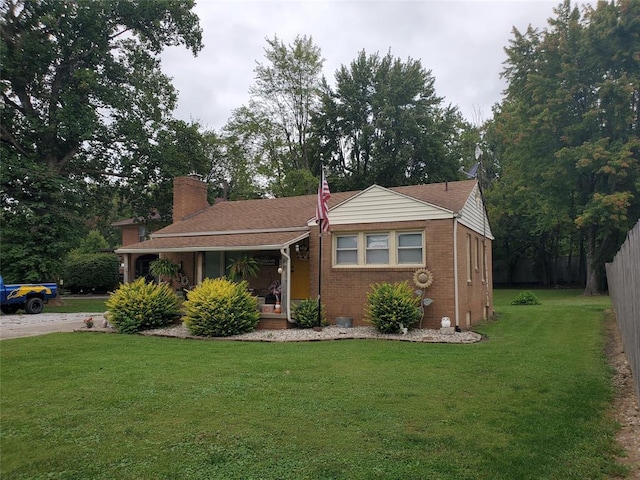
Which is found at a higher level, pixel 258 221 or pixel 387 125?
pixel 387 125

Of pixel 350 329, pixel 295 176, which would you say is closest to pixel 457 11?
pixel 350 329

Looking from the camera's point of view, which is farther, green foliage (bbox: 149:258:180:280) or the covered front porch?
green foliage (bbox: 149:258:180:280)

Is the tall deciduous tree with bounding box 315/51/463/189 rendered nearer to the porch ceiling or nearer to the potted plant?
the porch ceiling

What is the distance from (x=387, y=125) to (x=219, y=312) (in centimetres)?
2461

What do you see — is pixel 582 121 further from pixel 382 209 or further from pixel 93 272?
pixel 93 272

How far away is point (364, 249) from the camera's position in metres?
13.4

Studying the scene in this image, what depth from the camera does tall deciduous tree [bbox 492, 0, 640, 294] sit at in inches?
1011

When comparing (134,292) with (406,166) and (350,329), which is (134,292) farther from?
(406,166)

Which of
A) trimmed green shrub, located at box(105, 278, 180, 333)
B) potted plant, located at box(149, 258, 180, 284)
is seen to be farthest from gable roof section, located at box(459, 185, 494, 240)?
potted plant, located at box(149, 258, 180, 284)

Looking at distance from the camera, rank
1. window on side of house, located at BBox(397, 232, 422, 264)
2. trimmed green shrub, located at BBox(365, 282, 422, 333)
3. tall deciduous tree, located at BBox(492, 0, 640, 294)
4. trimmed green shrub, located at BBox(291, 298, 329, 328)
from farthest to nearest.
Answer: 1. tall deciduous tree, located at BBox(492, 0, 640, 294)
2. trimmed green shrub, located at BBox(291, 298, 329, 328)
3. window on side of house, located at BBox(397, 232, 422, 264)
4. trimmed green shrub, located at BBox(365, 282, 422, 333)

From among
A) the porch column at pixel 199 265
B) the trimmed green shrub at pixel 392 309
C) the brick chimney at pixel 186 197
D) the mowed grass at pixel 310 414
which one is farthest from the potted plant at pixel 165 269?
the trimmed green shrub at pixel 392 309

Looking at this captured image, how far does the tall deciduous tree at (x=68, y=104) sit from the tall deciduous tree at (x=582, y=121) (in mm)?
20214

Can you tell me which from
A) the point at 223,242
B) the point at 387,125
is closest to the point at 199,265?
the point at 223,242

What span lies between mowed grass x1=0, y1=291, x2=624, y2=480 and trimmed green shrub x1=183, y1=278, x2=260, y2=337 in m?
2.47
